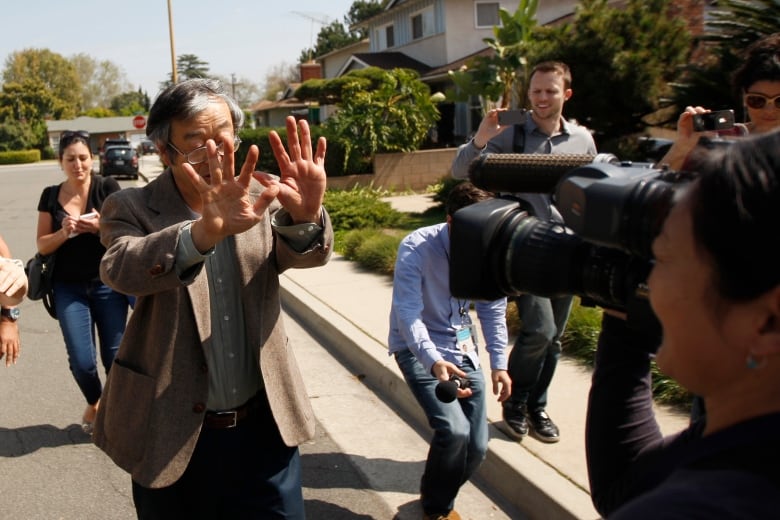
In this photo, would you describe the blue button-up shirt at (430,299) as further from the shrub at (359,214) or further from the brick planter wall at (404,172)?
the brick planter wall at (404,172)

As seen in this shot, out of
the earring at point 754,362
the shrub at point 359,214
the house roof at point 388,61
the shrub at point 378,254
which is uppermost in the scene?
the house roof at point 388,61

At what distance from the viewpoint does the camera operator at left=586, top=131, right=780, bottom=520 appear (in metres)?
0.99

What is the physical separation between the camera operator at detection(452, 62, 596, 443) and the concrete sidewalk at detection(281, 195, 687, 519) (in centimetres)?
16

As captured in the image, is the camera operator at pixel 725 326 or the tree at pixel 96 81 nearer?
the camera operator at pixel 725 326

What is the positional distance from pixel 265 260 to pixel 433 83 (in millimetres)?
28630

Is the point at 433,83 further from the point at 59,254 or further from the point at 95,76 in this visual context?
the point at 95,76

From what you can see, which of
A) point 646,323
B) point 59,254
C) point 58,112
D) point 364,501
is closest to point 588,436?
point 646,323

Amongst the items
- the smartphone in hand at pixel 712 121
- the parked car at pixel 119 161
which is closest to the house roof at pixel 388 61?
the parked car at pixel 119 161

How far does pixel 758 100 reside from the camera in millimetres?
3176

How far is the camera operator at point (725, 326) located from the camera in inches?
38.8

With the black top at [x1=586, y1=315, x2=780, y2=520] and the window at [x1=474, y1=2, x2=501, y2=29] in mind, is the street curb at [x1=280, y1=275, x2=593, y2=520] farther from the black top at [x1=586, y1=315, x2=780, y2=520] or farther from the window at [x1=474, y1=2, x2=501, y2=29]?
the window at [x1=474, y1=2, x2=501, y2=29]

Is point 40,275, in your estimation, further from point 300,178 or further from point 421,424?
point 300,178

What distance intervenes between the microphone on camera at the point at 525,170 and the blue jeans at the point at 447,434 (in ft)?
6.35

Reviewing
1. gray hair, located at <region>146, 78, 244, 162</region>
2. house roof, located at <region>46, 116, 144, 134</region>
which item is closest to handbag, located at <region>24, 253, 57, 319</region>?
gray hair, located at <region>146, 78, 244, 162</region>
